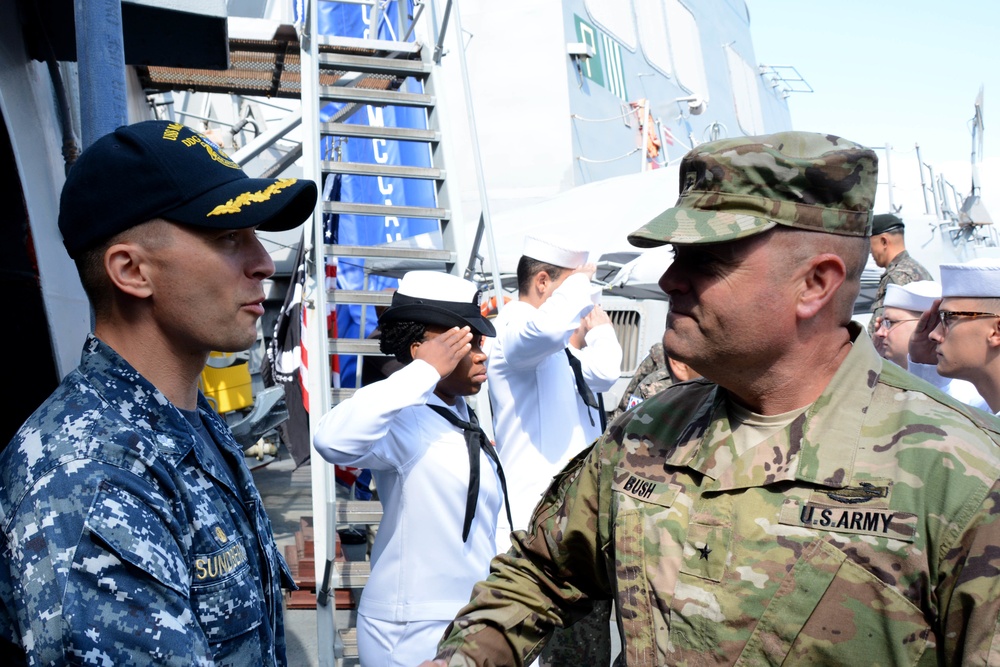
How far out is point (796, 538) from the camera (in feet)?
5.39

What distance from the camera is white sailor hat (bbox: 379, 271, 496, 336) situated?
3.45 metres

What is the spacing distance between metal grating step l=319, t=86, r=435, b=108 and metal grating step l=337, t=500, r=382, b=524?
8.90 feet

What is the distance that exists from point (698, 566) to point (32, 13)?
3.03m

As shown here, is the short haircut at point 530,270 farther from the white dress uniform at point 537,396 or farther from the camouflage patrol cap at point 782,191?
the camouflage patrol cap at point 782,191

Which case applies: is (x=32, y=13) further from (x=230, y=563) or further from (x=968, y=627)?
(x=968, y=627)

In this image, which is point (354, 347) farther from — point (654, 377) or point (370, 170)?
point (654, 377)

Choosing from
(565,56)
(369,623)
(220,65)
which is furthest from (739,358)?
(565,56)

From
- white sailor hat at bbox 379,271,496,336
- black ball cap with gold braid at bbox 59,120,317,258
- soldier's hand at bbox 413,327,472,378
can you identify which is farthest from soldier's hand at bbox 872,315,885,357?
black ball cap with gold braid at bbox 59,120,317,258

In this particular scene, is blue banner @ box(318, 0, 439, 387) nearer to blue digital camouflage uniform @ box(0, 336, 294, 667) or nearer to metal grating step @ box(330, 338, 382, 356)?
metal grating step @ box(330, 338, 382, 356)

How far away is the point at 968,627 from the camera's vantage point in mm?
1440

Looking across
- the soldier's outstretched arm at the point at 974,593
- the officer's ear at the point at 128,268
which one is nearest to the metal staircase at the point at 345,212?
the officer's ear at the point at 128,268

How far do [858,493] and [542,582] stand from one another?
77 cm

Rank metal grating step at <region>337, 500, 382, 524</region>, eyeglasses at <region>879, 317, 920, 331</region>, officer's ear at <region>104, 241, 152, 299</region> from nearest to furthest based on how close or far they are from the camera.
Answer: officer's ear at <region>104, 241, 152, 299</region> → metal grating step at <region>337, 500, 382, 524</region> → eyeglasses at <region>879, 317, 920, 331</region>

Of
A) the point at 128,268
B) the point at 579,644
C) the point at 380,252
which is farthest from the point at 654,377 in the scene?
the point at 128,268
